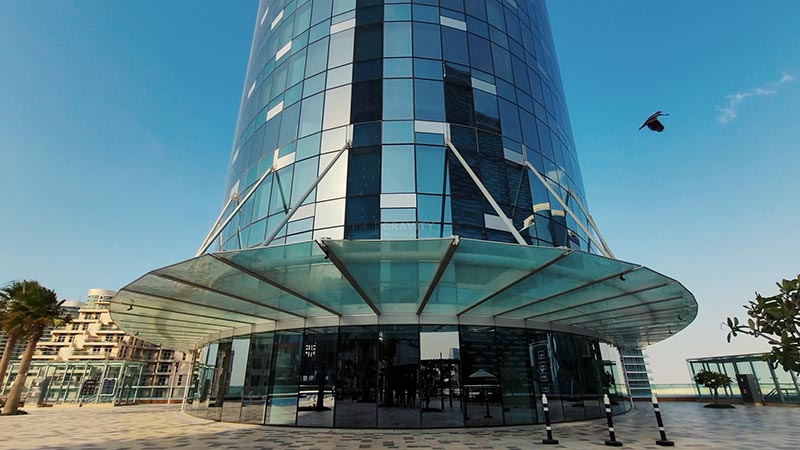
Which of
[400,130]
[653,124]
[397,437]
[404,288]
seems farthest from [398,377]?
[653,124]

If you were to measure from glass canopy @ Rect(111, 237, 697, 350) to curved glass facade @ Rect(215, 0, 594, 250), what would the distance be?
9.56ft

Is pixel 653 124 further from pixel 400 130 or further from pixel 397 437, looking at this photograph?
pixel 397 437

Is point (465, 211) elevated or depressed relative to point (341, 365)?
elevated

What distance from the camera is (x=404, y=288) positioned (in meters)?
11.9

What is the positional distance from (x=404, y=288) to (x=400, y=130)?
7297 millimetres

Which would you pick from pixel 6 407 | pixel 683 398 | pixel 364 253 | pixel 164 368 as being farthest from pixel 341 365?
pixel 164 368

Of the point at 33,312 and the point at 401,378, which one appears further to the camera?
the point at 33,312

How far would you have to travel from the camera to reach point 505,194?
16125mm

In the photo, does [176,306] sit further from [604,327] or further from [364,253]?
[604,327]

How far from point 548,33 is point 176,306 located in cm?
2761

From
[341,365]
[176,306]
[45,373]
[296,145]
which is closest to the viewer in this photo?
[176,306]

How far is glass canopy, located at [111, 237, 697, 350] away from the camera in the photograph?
351 inches

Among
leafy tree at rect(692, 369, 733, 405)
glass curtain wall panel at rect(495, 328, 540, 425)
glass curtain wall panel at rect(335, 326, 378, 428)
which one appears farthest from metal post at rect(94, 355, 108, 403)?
leafy tree at rect(692, 369, 733, 405)

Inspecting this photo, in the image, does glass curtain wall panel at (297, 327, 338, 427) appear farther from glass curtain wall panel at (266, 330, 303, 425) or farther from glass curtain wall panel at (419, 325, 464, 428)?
glass curtain wall panel at (419, 325, 464, 428)
